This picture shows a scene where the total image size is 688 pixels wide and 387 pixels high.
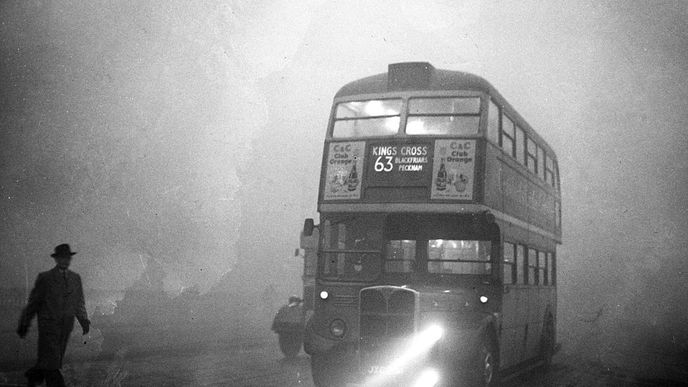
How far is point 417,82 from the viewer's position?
433 inches

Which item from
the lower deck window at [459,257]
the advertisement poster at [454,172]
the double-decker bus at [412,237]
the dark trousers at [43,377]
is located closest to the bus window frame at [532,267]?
the double-decker bus at [412,237]

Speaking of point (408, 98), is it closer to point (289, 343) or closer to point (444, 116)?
point (444, 116)

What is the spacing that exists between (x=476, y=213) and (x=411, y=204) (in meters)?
0.89

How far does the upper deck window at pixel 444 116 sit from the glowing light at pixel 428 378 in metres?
3.30

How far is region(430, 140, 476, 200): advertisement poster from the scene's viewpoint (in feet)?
33.4

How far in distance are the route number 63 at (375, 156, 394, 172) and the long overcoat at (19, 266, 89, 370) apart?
14.7 ft

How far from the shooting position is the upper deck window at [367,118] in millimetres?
10775

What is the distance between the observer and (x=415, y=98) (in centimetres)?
1079

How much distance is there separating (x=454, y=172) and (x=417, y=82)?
1629mm

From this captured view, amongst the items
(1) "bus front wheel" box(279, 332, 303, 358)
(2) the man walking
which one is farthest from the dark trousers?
(1) "bus front wheel" box(279, 332, 303, 358)

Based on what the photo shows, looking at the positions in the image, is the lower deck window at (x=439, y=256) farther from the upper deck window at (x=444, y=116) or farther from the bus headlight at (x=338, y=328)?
the upper deck window at (x=444, y=116)

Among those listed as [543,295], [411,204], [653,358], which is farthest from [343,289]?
[653,358]

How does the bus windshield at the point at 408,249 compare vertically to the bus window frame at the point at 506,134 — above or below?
below

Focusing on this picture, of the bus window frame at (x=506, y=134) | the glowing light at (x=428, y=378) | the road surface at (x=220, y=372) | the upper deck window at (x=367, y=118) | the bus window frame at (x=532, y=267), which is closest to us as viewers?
the glowing light at (x=428, y=378)
